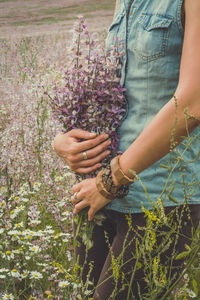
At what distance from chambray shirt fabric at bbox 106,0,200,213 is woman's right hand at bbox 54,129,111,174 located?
0.10 metres

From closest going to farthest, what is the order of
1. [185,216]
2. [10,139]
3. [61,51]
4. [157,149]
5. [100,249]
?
[157,149] → [185,216] → [100,249] → [10,139] → [61,51]

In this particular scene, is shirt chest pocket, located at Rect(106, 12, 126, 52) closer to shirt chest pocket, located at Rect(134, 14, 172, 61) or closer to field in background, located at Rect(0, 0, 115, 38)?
shirt chest pocket, located at Rect(134, 14, 172, 61)

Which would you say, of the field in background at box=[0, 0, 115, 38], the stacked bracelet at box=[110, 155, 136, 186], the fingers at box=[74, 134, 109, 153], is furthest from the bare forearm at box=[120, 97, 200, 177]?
the field in background at box=[0, 0, 115, 38]

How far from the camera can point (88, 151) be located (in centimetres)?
151

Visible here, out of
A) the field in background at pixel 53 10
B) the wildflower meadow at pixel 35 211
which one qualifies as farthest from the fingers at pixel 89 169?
the field in background at pixel 53 10

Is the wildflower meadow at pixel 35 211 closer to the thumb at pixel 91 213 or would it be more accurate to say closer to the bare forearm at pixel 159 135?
the thumb at pixel 91 213

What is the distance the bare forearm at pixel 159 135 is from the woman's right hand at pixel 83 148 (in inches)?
7.4

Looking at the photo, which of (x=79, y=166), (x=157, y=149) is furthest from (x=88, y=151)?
(x=157, y=149)

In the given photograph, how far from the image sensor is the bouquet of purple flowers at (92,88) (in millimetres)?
1448

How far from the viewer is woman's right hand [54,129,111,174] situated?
150cm

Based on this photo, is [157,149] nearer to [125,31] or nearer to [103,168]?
[103,168]

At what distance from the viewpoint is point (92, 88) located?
58.7 inches

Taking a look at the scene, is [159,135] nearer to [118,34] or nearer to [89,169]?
[89,169]

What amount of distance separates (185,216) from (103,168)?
396mm
